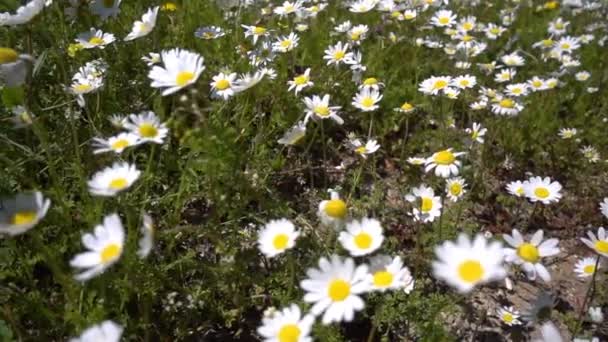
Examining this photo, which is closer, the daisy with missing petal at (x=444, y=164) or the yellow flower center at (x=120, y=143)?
the yellow flower center at (x=120, y=143)

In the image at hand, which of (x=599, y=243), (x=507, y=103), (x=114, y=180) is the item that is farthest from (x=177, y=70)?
(x=507, y=103)

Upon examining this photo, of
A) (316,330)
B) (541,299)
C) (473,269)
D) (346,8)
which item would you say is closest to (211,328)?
(316,330)

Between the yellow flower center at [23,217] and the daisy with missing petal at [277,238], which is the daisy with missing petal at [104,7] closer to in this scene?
the yellow flower center at [23,217]

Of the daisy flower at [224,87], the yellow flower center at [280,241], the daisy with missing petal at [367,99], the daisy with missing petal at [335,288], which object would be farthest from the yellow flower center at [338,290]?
the daisy with missing petal at [367,99]

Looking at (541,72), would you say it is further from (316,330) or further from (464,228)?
(316,330)

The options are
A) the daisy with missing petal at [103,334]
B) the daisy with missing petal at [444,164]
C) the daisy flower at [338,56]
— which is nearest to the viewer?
the daisy with missing petal at [103,334]

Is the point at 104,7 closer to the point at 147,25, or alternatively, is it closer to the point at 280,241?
the point at 147,25

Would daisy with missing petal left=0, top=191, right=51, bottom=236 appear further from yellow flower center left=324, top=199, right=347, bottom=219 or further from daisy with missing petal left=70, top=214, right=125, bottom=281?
yellow flower center left=324, top=199, right=347, bottom=219
